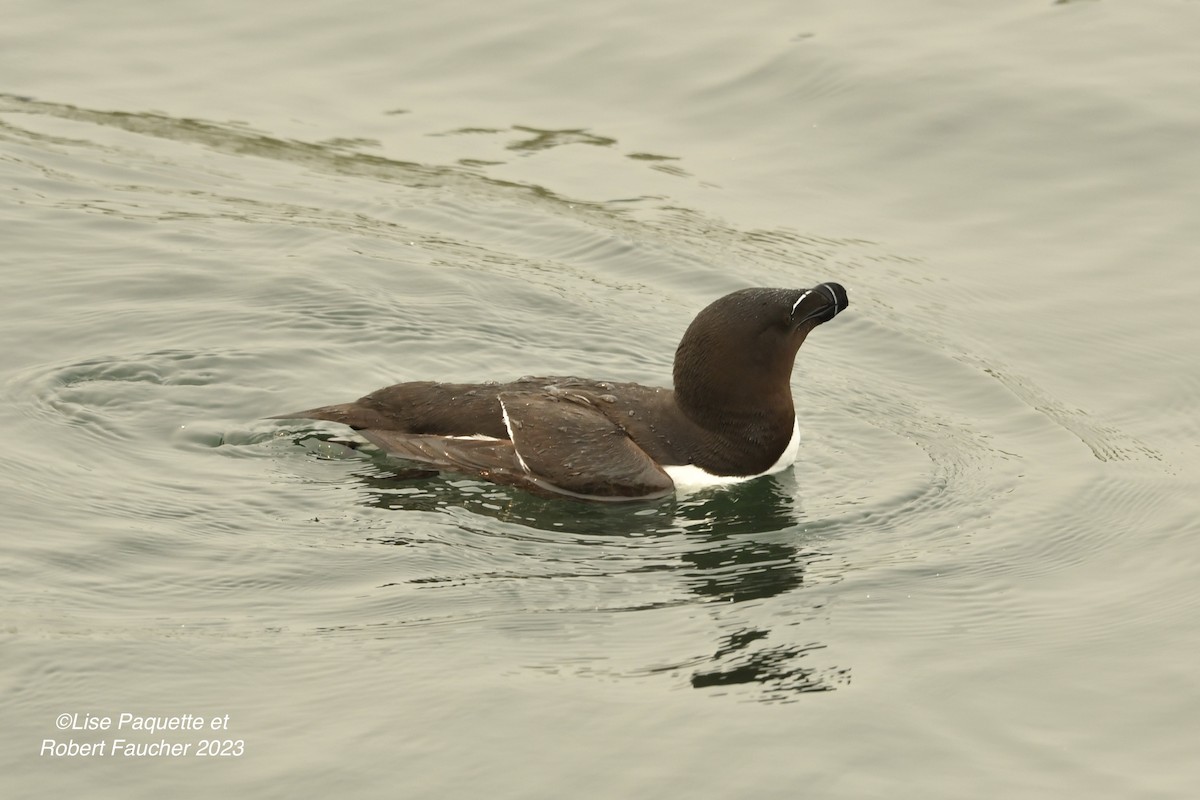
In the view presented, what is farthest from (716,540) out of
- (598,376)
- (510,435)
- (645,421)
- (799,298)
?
(598,376)

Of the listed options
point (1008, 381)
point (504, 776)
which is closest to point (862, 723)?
point (504, 776)

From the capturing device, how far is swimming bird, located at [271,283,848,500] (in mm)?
8359

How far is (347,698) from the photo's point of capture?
6.35 meters

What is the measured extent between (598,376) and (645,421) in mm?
1383

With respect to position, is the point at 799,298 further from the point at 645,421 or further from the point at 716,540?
the point at 716,540

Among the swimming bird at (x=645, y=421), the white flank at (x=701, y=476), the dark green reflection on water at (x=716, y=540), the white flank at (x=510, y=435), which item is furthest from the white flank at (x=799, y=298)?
the white flank at (x=510, y=435)

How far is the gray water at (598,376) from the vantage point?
20.6 ft

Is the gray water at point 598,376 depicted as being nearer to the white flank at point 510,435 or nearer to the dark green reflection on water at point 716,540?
the dark green reflection on water at point 716,540

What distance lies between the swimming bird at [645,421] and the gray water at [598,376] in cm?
18

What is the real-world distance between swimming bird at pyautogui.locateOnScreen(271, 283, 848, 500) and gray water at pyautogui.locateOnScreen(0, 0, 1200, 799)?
0.18 metres

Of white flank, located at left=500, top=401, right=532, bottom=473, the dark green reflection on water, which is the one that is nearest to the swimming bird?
white flank, located at left=500, top=401, right=532, bottom=473

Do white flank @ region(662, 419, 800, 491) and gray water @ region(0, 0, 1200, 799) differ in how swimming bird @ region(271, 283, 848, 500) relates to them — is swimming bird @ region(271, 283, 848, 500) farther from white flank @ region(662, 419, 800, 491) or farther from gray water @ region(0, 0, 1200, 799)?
gray water @ region(0, 0, 1200, 799)

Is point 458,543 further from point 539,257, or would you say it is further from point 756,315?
point 539,257

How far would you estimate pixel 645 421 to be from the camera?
8594mm
